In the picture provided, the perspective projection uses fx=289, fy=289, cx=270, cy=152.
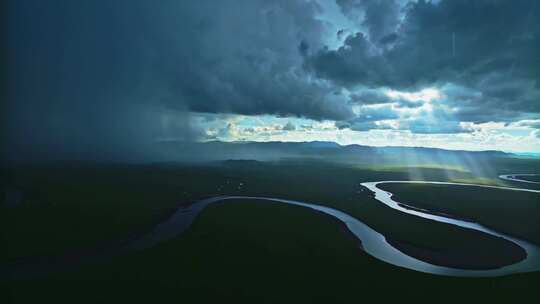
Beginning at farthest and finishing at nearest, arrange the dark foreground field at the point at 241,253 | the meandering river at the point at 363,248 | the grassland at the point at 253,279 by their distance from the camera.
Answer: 1. the meandering river at the point at 363,248
2. the dark foreground field at the point at 241,253
3. the grassland at the point at 253,279

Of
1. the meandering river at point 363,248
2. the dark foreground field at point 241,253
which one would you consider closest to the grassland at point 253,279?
the dark foreground field at point 241,253

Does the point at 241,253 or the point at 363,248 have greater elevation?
the point at 241,253

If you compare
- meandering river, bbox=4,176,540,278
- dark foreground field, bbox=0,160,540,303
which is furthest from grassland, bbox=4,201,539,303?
meandering river, bbox=4,176,540,278

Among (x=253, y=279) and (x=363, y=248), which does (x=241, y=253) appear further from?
(x=363, y=248)

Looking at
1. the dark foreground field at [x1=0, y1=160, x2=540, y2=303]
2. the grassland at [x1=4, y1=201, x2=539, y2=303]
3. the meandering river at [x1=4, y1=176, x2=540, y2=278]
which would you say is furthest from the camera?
the meandering river at [x1=4, y1=176, x2=540, y2=278]

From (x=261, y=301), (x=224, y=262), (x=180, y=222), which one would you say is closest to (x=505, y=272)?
(x=261, y=301)

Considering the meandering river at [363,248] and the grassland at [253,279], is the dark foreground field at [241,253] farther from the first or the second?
the meandering river at [363,248]

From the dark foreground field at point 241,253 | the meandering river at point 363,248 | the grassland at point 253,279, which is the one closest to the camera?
the grassland at point 253,279

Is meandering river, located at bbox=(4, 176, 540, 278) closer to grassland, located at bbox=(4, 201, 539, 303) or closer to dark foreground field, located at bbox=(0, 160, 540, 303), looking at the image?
dark foreground field, located at bbox=(0, 160, 540, 303)

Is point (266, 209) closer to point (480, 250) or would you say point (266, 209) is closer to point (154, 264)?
point (154, 264)

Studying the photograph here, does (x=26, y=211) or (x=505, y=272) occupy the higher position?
(x=26, y=211)

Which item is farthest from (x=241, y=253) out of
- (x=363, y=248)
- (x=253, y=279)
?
(x=363, y=248)
